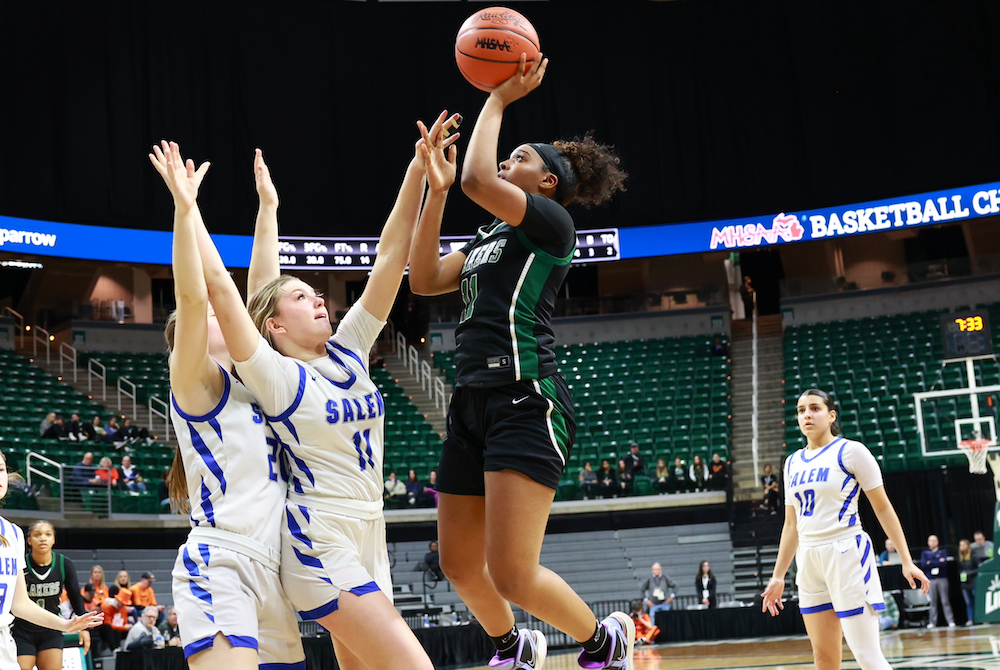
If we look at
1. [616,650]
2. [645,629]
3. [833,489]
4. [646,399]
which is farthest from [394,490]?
[616,650]

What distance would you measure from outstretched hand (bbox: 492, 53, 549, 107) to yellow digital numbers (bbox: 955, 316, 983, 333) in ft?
42.6

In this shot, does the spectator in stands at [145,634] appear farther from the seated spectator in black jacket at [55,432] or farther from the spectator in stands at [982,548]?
the spectator in stands at [982,548]

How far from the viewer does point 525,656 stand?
3848mm

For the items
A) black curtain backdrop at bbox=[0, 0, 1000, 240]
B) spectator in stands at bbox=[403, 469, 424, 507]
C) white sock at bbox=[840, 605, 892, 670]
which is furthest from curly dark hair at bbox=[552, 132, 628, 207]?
black curtain backdrop at bbox=[0, 0, 1000, 240]

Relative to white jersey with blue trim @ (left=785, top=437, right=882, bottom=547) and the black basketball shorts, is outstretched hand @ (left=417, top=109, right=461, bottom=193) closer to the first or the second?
the black basketball shorts

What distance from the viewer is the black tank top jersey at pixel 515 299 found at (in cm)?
361

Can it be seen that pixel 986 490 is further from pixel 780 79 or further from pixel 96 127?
pixel 96 127

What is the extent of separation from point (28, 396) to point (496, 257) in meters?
17.2

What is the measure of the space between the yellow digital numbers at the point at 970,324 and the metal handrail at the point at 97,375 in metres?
15.7

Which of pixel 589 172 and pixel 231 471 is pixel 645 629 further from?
pixel 231 471

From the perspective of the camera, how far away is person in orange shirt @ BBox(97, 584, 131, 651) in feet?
39.1

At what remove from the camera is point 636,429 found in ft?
66.0

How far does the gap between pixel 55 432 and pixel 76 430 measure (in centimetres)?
36

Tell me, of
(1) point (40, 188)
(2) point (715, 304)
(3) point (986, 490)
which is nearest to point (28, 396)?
(1) point (40, 188)
